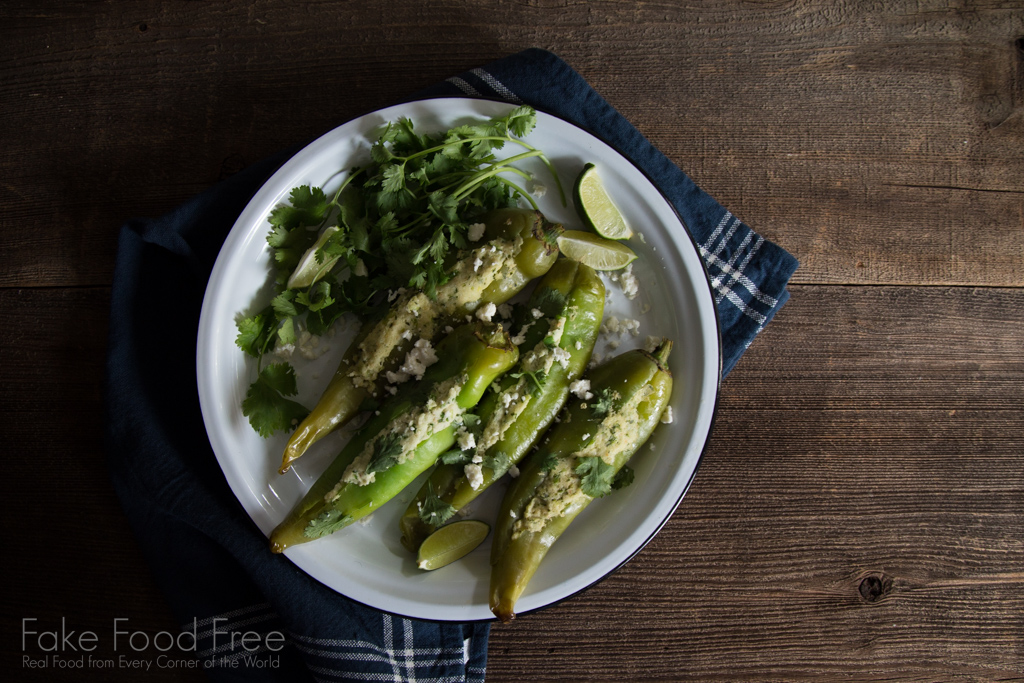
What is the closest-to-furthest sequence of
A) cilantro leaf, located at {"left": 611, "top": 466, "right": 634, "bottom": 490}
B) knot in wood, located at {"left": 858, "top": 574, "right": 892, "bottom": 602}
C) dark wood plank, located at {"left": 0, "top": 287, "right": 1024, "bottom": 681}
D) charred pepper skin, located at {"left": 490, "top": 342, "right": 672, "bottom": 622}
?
charred pepper skin, located at {"left": 490, "top": 342, "right": 672, "bottom": 622} → cilantro leaf, located at {"left": 611, "top": 466, "right": 634, "bottom": 490} → dark wood plank, located at {"left": 0, "top": 287, "right": 1024, "bottom": 681} → knot in wood, located at {"left": 858, "top": 574, "right": 892, "bottom": 602}

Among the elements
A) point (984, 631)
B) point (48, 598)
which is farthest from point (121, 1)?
point (984, 631)

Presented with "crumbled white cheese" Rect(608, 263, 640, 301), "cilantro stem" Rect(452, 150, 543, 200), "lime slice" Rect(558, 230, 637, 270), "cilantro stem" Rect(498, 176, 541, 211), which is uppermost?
"cilantro stem" Rect(452, 150, 543, 200)

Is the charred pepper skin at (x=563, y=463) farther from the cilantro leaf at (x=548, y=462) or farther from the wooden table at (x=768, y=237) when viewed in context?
the wooden table at (x=768, y=237)

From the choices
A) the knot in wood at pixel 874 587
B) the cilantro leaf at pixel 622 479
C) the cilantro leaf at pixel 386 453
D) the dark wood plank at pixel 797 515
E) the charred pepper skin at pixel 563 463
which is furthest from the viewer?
the knot in wood at pixel 874 587

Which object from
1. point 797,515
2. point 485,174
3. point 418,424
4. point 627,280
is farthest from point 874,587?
point 485,174

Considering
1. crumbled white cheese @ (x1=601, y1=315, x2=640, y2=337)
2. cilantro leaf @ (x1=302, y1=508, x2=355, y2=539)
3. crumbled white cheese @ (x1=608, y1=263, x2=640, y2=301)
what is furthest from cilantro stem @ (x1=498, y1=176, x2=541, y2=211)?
cilantro leaf @ (x1=302, y1=508, x2=355, y2=539)

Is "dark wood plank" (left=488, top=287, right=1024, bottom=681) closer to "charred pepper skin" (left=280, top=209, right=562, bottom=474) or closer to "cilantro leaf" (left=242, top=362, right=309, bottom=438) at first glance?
"charred pepper skin" (left=280, top=209, right=562, bottom=474)

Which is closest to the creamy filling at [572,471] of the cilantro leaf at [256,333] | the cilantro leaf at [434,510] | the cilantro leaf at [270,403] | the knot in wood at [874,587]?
the cilantro leaf at [434,510]
